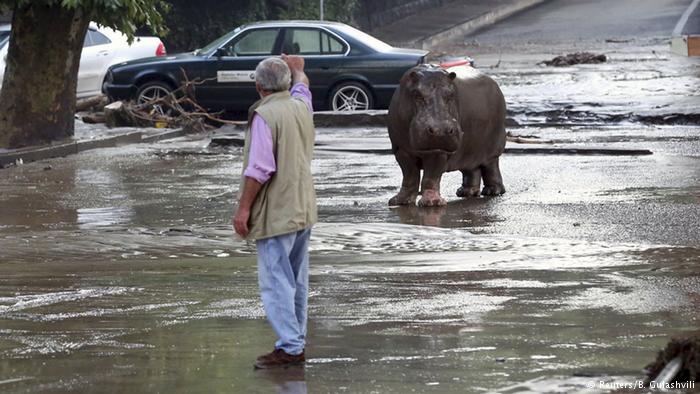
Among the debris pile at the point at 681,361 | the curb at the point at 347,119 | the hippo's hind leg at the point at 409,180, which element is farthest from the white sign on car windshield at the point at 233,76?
the debris pile at the point at 681,361

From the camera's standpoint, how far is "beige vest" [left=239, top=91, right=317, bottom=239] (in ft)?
22.0

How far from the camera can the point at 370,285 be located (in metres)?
8.73

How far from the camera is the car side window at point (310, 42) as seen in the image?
22.4 metres

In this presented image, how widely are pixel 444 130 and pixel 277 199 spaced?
223 inches

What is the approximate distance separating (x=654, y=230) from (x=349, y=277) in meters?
2.93

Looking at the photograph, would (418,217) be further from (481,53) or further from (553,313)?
(481,53)

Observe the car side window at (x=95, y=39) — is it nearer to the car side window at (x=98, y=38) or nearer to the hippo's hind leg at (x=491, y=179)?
the car side window at (x=98, y=38)

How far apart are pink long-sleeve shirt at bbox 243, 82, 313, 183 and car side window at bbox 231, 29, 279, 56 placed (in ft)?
51.7

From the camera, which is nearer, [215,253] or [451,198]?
[215,253]

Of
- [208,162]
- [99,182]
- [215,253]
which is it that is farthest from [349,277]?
[208,162]

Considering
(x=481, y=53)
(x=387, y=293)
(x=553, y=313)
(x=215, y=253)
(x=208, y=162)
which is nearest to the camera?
(x=553, y=313)

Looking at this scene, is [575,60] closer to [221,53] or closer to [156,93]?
[221,53]

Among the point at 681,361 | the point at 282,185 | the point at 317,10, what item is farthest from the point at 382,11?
the point at 681,361

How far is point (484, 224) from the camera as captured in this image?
456 inches
